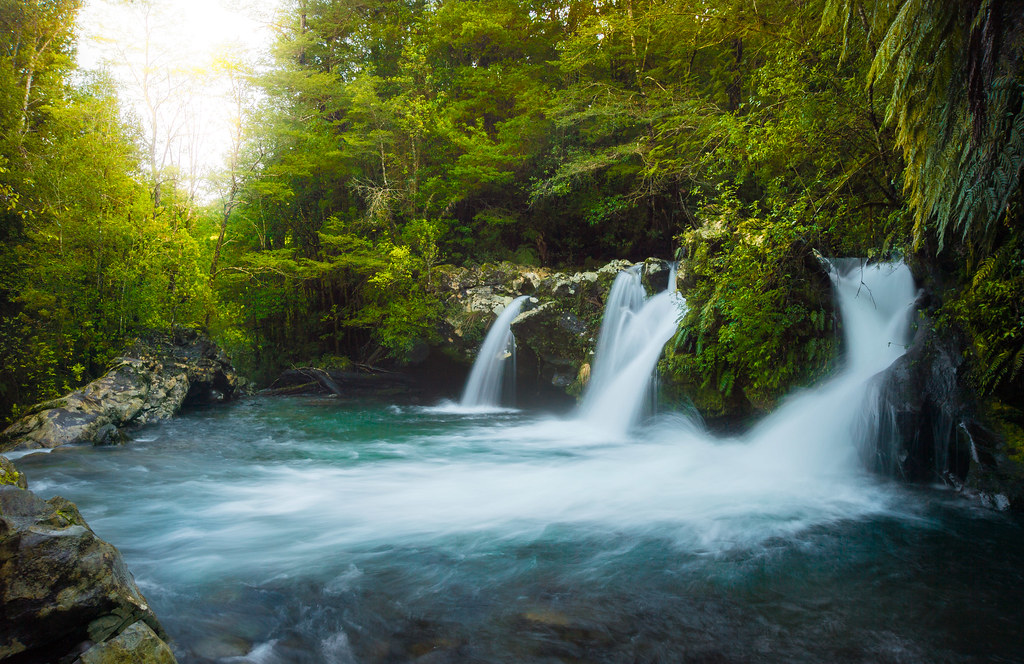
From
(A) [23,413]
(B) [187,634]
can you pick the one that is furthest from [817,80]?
(A) [23,413]

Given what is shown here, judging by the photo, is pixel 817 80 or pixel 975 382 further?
pixel 817 80

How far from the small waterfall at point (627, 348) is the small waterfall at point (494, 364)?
7.75 feet

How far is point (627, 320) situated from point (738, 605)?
25.0ft

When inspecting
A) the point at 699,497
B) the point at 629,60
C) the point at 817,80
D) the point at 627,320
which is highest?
the point at 629,60

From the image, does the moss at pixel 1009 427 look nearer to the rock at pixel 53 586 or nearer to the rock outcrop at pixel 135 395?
the rock at pixel 53 586

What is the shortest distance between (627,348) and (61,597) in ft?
30.4

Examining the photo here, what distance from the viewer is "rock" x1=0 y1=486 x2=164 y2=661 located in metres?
2.01

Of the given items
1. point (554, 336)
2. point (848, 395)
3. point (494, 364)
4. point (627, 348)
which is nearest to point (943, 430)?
point (848, 395)

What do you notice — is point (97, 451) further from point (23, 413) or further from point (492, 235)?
point (492, 235)

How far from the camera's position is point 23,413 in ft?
26.2

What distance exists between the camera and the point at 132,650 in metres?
2.08

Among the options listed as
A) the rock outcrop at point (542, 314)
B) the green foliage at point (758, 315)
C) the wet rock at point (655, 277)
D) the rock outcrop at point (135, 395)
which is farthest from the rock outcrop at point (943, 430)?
the rock outcrop at point (135, 395)

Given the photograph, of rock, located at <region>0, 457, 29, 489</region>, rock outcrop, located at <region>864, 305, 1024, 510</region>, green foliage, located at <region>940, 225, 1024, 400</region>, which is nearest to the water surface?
rock outcrop, located at <region>864, 305, 1024, 510</region>

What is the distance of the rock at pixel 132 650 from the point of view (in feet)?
6.53
